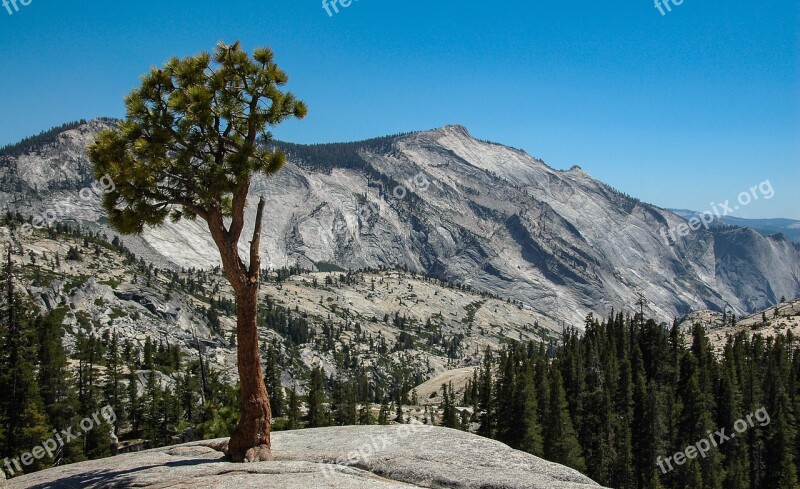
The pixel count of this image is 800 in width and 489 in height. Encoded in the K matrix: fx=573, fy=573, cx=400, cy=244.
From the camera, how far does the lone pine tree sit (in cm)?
1994

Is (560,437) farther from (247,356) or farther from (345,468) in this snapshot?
(247,356)

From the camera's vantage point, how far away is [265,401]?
2116cm

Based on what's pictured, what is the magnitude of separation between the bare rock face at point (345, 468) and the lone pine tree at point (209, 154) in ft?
6.13

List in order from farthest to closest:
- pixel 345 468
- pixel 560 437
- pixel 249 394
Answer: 1. pixel 560 437
2. pixel 249 394
3. pixel 345 468

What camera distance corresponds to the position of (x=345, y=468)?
1889 cm

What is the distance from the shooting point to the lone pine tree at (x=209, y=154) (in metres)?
19.9

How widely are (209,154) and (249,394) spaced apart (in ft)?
29.4

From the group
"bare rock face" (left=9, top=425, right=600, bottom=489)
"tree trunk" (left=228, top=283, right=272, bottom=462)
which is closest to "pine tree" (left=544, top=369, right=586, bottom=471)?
"bare rock face" (left=9, top=425, right=600, bottom=489)

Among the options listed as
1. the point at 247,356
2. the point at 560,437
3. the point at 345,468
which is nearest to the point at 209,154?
the point at 247,356

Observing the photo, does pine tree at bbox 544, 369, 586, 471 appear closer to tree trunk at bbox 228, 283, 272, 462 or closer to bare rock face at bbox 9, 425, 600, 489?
bare rock face at bbox 9, 425, 600, 489

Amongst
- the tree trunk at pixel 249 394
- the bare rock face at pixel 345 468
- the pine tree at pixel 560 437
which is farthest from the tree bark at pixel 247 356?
the pine tree at pixel 560 437

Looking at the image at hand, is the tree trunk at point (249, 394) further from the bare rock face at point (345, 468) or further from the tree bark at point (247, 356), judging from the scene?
the bare rock face at point (345, 468)

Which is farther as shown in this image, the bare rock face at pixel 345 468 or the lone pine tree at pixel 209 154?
the lone pine tree at pixel 209 154

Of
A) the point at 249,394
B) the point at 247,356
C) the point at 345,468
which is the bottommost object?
the point at 345,468
